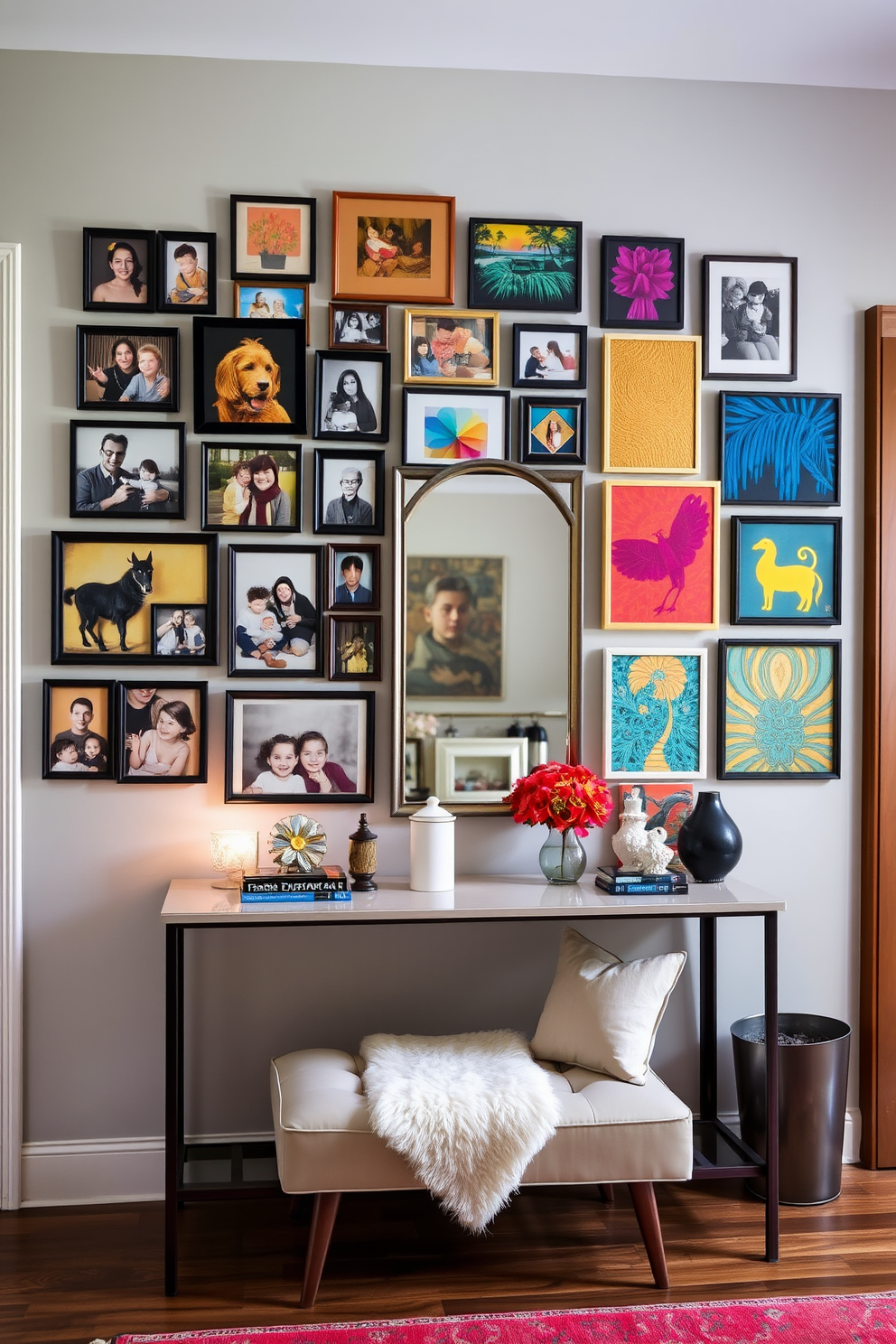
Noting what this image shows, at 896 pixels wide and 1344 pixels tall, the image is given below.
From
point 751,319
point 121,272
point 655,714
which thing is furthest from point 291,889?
point 751,319

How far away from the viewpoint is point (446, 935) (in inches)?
108

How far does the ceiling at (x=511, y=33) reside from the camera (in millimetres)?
2496

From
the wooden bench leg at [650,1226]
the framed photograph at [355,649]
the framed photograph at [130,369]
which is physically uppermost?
the framed photograph at [130,369]

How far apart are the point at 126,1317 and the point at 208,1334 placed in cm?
20

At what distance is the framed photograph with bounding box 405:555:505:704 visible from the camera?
2.69 meters

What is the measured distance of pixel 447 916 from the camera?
230 cm

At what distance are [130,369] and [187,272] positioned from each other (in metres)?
0.29

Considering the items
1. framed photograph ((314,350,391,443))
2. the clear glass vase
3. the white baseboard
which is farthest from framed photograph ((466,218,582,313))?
the white baseboard

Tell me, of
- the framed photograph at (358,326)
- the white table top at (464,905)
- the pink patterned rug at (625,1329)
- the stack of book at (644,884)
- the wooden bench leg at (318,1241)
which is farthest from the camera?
the framed photograph at (358,326)

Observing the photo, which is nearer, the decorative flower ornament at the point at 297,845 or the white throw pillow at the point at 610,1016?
the white throw pillow at the point at 610,1016

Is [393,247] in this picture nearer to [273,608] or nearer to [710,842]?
[273,608]

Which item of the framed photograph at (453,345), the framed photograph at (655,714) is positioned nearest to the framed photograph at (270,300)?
the framed photograph at (453,345)

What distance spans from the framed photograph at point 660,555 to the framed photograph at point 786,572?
79mm

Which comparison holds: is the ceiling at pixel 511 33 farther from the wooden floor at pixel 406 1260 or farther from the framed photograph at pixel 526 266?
the wooden floor at pixel 406 1260
